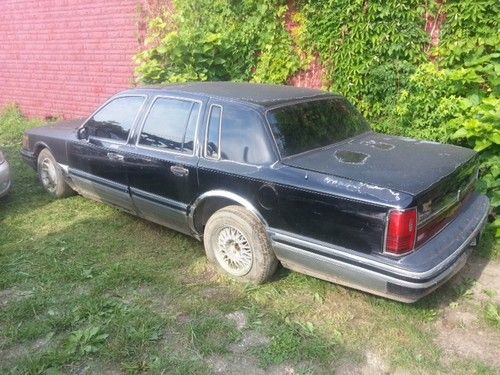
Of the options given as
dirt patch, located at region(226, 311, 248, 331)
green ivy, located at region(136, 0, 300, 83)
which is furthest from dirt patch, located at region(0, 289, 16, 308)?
green ivy, located at region(136, 0, 300, 83)

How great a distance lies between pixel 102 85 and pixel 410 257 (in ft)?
24.2

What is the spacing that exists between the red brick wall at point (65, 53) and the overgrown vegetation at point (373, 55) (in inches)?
46.8

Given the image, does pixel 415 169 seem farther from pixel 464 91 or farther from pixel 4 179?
pixel 4 179

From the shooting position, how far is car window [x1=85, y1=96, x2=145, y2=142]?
4.38m

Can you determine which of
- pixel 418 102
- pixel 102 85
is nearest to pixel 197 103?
pixel 418 102

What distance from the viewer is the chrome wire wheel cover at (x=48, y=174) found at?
5.54 m

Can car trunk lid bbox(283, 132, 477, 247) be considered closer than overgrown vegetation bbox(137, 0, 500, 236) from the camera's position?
Yes

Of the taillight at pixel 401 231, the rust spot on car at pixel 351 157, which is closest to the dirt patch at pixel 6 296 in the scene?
the rust spot on car at pixel 351 157

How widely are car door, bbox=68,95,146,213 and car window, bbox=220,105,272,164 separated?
3.63 feet

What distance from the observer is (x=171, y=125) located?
4.02 metres

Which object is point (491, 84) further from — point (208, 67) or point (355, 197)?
point (208, 67)

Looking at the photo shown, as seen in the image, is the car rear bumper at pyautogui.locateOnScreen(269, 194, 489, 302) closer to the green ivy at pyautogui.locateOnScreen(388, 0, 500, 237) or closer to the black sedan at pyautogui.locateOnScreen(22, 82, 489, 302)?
the black sedan at pyautogui.locateOnScreen(22, 82, 489, 302)

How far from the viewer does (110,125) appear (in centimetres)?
458

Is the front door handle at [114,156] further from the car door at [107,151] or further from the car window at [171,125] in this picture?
the car window at [171,125]
